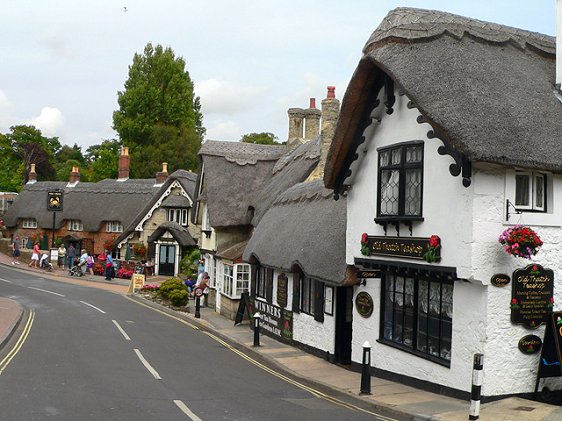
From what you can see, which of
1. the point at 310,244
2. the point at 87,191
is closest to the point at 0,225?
the point at 87,191

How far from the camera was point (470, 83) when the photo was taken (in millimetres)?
12773

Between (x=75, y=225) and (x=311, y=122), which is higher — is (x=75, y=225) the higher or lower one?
the lower one

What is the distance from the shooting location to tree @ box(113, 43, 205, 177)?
69.4 m

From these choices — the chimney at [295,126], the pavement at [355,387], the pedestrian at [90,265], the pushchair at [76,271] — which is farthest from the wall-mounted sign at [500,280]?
the pedestrian at [90,265]

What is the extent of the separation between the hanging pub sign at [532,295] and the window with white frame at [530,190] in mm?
1230

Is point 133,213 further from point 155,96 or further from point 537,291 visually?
point 537,291

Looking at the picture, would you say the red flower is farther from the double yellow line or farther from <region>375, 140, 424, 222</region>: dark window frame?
the double yellow line

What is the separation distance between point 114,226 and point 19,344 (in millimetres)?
36441

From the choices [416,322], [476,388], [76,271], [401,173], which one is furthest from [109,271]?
[476,388]

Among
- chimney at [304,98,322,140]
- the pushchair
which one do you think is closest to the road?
chimney at [304,98,322,140]

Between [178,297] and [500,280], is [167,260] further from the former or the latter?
[500,280]

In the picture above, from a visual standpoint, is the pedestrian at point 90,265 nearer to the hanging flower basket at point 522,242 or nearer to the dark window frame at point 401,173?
the dark window frame at point 401,173

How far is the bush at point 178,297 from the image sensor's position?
29562 mm

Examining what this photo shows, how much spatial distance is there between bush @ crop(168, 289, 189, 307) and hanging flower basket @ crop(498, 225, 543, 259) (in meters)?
20.4
